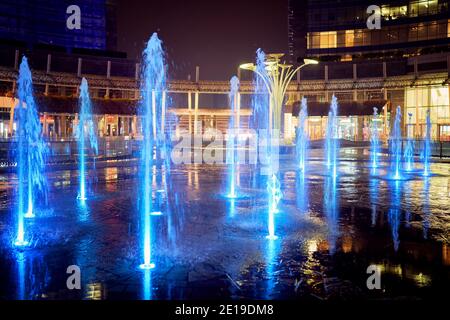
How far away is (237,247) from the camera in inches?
282

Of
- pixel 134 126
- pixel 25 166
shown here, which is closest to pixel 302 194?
pixel 25 166

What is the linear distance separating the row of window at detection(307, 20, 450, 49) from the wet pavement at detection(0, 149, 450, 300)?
50949 millimetres

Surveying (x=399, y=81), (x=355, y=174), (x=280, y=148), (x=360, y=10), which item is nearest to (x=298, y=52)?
(x=360, y=10)

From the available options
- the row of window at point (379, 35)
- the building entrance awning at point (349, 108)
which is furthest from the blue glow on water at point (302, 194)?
the row of window at point (379, 35)

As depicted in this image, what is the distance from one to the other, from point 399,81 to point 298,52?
68.7 feet

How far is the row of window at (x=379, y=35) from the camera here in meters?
57.4

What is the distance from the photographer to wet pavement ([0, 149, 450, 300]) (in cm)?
530

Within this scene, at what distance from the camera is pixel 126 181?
15727 millimetres

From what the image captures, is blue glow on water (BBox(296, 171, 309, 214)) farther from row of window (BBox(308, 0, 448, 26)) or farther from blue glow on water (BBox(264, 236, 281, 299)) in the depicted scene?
row of window (BBox(308, 0, 448, 26))

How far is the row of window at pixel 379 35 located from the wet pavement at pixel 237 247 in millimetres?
50949

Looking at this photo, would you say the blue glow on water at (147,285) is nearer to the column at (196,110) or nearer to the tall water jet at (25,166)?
the tall water jet at (25,166)
